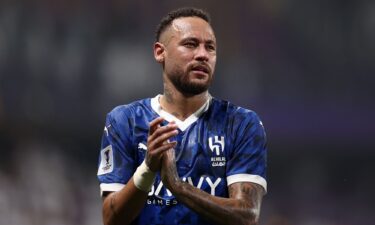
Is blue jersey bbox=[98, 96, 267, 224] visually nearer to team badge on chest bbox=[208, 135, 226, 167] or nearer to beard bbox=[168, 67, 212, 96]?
team badge on chest bbox=[208, 135, 226, 167]

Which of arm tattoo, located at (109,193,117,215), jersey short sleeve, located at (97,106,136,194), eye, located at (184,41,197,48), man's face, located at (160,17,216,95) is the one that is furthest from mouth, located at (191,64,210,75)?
arm tattoo, located at (109,193,117,215)

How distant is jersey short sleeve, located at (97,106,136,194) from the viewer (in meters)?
2.75

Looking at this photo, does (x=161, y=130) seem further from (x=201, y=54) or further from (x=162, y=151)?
(x=201, y=54)

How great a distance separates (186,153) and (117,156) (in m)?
0.29

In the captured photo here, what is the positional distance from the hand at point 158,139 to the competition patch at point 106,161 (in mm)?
351

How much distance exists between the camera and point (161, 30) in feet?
9.89

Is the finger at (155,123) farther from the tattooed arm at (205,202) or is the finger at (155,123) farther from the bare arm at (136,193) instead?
the tattooed arm at (205,202)

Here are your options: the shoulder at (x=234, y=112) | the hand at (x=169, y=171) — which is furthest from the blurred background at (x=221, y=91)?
the hand at (x=169, y=171)

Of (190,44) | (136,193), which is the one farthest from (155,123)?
(190,44)

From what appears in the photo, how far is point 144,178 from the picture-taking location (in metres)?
2.53
